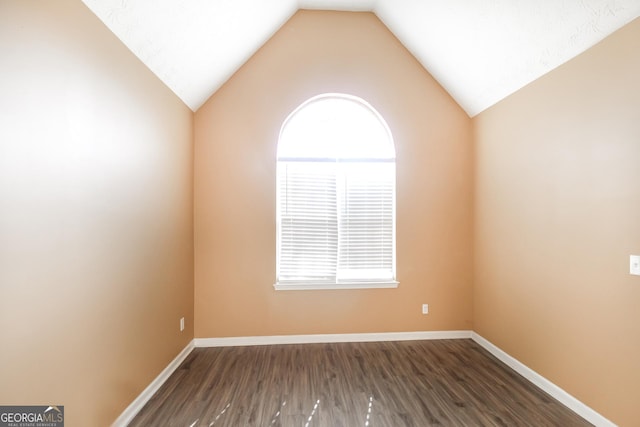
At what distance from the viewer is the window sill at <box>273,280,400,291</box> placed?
128 inches

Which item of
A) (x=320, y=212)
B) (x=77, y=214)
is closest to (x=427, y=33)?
(x=320, y=212)

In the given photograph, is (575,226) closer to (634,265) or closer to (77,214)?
(634,265)

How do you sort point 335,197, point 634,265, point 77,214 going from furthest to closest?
point 335,197 < point 634,265 < point 77,214

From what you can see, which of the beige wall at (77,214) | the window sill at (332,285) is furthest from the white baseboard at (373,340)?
the window sill at (332,285)

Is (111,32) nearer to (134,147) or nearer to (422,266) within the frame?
(134,147)

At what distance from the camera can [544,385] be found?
7.82ft

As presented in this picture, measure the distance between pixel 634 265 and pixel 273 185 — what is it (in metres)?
3.00

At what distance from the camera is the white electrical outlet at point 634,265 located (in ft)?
5.76

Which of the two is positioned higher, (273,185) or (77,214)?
(273,185)

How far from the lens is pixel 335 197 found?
3404 millimetres

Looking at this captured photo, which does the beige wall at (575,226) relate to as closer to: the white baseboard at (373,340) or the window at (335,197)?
the white baseboard at (373,340)

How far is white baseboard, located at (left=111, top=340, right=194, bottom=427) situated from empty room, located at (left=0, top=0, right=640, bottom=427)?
0.02 meters

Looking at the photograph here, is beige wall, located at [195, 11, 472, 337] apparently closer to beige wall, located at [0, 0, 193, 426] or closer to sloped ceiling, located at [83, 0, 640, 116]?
sloped ceiling, located at [83, 0, 640, 116]

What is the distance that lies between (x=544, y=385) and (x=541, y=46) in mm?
2788
